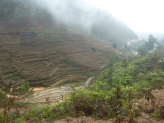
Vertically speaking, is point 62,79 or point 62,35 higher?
point 62,35

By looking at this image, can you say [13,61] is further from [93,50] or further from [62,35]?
[93,50]

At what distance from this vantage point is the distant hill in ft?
59.2

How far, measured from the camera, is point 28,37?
25.0 m

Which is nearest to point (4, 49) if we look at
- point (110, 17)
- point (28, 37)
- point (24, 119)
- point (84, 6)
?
point (28, 37)

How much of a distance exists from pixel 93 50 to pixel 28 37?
1869cm

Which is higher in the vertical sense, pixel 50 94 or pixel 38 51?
pixel 38 51

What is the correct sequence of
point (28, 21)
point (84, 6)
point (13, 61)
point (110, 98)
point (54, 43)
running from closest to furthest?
point (110, 98)
point (13, 61)
point (54, 43)
point (28, 21)
point (84, 6)

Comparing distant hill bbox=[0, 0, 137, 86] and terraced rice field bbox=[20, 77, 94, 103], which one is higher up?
distant hill bbox=[0, 0, 137, 86]

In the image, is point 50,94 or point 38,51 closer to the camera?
point 50,94

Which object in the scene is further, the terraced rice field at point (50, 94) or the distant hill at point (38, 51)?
the distant hill at point (38, 51)

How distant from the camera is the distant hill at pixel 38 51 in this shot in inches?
710

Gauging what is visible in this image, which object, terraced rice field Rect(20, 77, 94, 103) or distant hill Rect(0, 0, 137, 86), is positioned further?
distant hill Rect(0, 0, 137, 86)

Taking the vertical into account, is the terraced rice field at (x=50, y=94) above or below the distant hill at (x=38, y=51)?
below

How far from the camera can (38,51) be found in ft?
75.1
